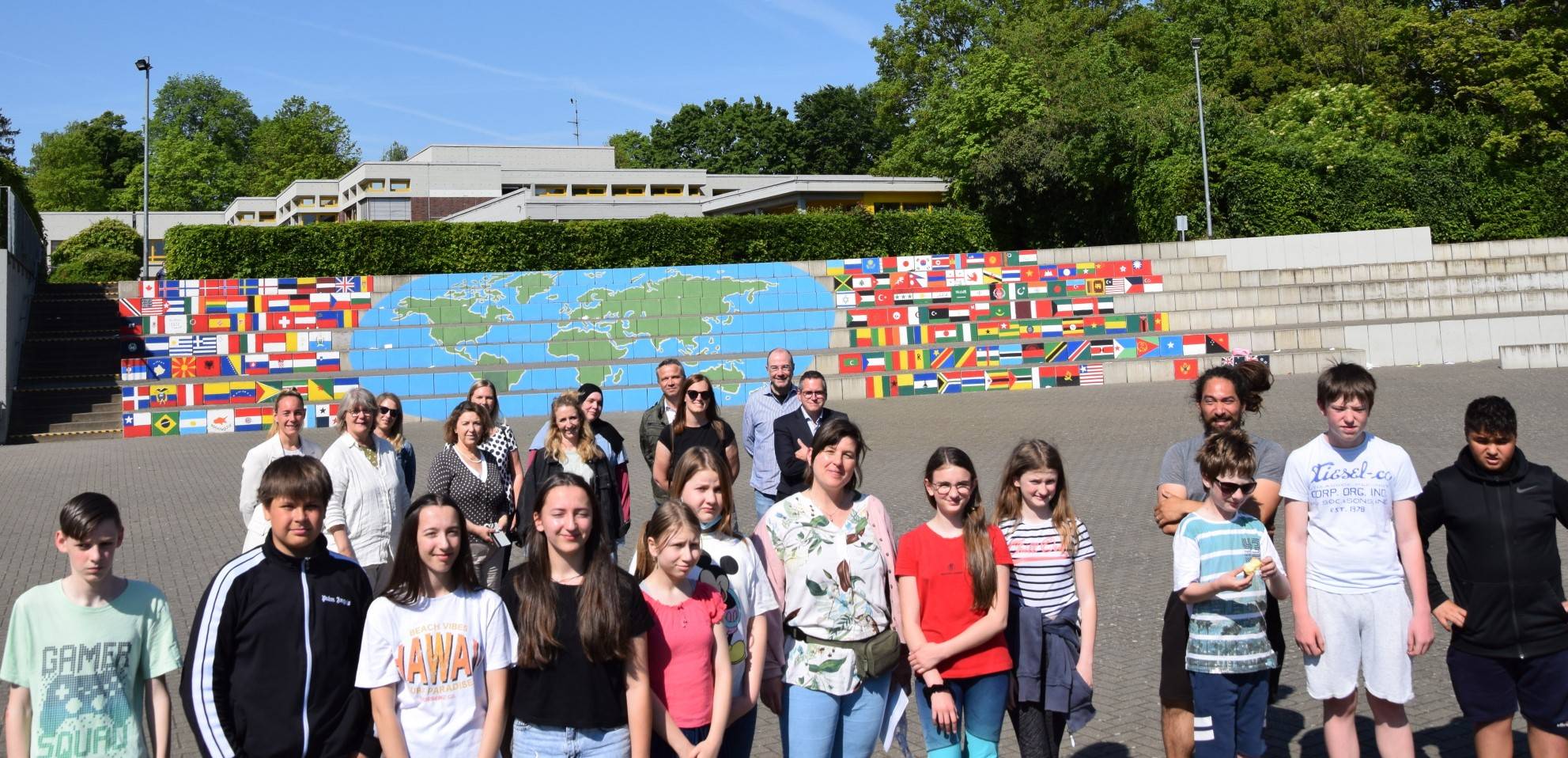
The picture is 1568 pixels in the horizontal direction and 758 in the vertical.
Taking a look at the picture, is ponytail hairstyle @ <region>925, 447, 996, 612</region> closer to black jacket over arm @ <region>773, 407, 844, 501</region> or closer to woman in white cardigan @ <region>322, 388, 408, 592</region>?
black jacket over arm @ <region>773, 407, 844, 501</region>

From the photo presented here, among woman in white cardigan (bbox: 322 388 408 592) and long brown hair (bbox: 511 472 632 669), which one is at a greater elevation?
woman in white cardigan (bbox: 322 388 408 592)

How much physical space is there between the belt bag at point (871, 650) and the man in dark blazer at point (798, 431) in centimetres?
299

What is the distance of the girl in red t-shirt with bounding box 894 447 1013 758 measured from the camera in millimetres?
4520

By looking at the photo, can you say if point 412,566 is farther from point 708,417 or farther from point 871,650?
point 708,417

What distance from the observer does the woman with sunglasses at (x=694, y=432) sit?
753 cm

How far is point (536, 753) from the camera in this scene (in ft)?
13.1

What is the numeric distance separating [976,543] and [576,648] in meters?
1.49

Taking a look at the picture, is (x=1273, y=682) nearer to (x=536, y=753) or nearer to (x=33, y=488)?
(x=536, y=753)

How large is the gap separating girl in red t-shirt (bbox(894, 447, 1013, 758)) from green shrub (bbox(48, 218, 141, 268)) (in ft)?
150

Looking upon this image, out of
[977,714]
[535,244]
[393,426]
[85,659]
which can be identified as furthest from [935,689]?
[535,244]

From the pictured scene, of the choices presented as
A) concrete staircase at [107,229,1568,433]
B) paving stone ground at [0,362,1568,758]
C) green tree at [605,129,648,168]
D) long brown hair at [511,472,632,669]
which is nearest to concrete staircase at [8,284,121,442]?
concrete staircase at [107,229,1568,433]

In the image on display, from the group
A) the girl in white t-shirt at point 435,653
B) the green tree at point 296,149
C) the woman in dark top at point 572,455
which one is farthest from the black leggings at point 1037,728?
the green tree at point 296,149

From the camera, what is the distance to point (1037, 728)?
15.5ft

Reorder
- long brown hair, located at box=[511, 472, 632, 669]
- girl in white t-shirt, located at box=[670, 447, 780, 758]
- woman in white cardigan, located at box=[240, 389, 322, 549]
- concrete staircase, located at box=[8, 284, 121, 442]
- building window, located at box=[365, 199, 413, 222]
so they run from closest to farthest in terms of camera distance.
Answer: long brown hair, located at box=[511, 472, 632, 669] → girl in white t-shirt, located at box=[670, 447, 780, 758] → woman in white cardigan, located at box=[240, 389, 322, 549] → concrete staircase, located at box=[8, 284, 121, 442] → building window, located at box=[365, 199, 413, 222]
